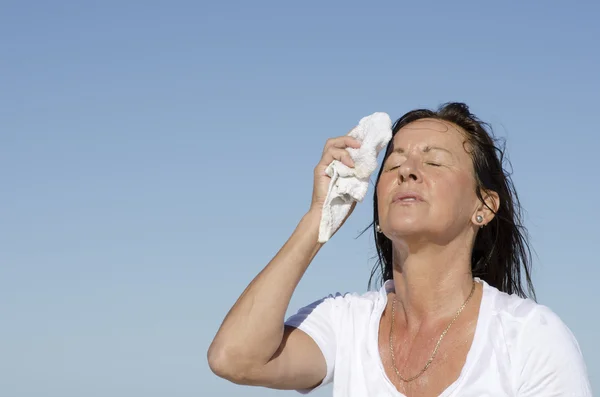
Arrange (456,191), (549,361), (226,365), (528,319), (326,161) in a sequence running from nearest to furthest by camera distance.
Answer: (549,361), (528,319), (226,365), (456,191), (326,161)

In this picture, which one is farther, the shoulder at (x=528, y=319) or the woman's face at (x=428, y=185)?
the woman's face at (x=428, y=185)

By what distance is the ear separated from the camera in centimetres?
490

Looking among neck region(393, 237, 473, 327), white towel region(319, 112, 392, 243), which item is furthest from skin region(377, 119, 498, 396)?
white towel region(319, 112, 392, 243)

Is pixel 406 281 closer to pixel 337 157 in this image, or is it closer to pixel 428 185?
pixel 428 185

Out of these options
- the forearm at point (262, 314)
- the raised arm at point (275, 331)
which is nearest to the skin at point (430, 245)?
the raised arm at point (275, 331)

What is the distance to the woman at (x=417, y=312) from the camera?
4.34m

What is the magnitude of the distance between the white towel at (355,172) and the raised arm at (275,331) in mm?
50

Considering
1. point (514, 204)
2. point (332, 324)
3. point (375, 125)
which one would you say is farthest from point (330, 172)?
point (514, 204)

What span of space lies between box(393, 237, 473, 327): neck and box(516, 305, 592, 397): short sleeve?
52cm

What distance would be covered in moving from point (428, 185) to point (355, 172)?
382 millimetres

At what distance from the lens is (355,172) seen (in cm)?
462

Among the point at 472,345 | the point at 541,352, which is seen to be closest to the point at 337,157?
the point at 472,345

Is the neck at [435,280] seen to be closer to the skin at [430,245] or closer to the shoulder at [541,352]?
the skin at [430,245]

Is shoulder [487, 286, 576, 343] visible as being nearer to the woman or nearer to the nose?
the woman
